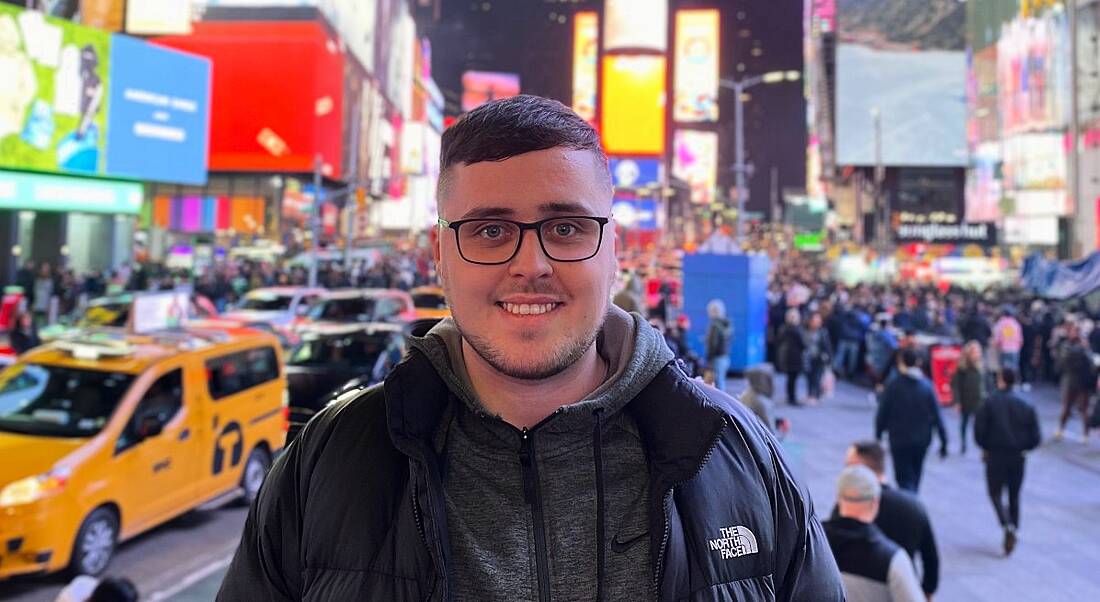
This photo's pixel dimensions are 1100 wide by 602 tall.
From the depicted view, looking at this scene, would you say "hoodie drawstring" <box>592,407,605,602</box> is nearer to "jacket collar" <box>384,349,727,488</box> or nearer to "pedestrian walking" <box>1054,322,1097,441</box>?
"jacket collar" <box>384,349,727,488</box>

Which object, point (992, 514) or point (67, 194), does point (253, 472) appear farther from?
point (67, 194)

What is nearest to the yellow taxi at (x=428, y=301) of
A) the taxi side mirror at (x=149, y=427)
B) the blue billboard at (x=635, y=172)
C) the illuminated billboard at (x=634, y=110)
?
the taxi side mirror at (x=149, y=427)

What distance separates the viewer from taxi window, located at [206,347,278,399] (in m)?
8.71

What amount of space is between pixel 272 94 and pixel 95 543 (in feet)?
206

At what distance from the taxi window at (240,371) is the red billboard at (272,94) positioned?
56249mm

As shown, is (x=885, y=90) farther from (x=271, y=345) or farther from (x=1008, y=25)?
(x=271, y=345)

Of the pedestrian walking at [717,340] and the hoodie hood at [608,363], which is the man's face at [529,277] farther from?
the pedestrian walking at [717,340]

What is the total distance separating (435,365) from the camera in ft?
6.32

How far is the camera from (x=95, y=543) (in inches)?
274

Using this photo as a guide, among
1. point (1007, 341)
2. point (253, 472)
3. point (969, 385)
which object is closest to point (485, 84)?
point (1007, 341)

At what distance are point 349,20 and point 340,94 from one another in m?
7.97

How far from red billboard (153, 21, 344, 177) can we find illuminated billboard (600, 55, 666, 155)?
69.5 ft

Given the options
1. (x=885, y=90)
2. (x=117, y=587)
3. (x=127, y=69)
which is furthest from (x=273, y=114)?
(x=117, y=587)

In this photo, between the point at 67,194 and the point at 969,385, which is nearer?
the point at 969,385
